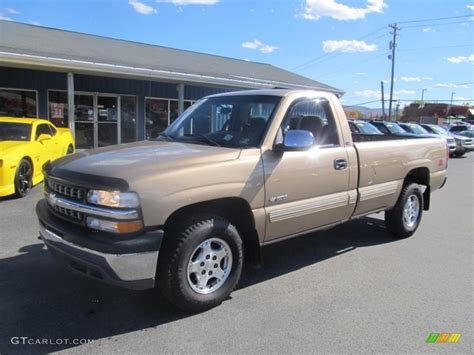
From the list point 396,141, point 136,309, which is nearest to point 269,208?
point 136,309

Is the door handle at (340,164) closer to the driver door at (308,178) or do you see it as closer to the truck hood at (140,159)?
the driver door at (308,178)

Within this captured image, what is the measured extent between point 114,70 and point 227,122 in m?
10.0

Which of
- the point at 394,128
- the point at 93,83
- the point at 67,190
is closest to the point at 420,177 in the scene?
the point at 67,190

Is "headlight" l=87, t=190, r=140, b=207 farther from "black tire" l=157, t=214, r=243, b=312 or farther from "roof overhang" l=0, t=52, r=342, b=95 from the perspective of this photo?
"roof overhang" l=0, t=52, r=342, b=95

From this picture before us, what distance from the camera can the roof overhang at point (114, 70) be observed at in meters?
11.5

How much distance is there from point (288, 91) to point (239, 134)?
740 millimetres

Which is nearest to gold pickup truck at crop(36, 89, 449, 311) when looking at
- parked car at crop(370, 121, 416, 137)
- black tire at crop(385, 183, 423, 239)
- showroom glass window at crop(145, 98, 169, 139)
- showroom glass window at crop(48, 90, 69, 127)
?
black tire at crop(385, 183, 423, 239)

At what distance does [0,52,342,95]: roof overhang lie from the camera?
11508 mm

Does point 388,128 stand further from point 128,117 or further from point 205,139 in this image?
point 205,139

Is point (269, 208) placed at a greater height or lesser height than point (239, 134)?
lesser

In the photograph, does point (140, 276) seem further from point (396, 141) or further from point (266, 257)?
point (396, 141)

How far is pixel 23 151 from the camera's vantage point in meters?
7.89

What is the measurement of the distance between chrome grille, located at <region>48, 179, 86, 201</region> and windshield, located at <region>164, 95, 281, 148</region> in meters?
1.30

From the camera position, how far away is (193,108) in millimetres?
4914
